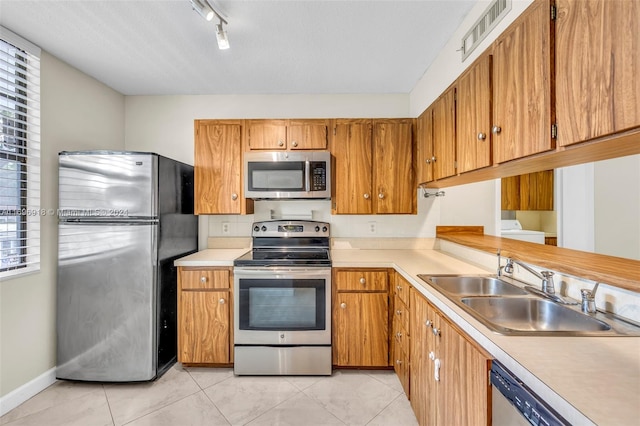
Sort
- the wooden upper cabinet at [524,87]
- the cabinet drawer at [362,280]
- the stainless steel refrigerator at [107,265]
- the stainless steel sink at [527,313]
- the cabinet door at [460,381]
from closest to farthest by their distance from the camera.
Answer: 1. the cabinet door at [460,381]
2. the wooden upper cabinet at [524,87]
3. the stainless steel sink at [527,313]
4. the stainless steel refrigerator at [107,265]
5. the cabinet drawer at [362,280]

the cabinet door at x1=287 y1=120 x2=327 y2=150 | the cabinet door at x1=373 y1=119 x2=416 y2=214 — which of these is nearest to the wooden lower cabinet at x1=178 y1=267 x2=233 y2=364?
the cabinet door at x1=287 y1=120 x2=327 y2=150

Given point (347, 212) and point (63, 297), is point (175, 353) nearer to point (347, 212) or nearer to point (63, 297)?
point (63, 297)

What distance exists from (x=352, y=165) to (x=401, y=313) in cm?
130

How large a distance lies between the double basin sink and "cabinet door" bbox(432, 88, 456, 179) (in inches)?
27.7

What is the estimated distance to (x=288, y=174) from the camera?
247 cm

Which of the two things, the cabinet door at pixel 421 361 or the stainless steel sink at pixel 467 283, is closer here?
the cabinet door at pixel 421 361

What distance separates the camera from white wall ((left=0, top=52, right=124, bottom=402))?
188 cm

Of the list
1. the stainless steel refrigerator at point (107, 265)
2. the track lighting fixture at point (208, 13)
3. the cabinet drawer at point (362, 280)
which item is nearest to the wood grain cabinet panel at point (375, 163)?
the cabinet drawer at point (362, 280)

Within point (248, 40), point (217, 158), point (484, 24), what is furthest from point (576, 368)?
point (217, 158)

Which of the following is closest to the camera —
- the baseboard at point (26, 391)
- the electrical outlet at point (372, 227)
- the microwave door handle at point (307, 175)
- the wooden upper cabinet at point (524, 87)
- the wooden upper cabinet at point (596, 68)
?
the wooden upper cabinet at point (596, 68)

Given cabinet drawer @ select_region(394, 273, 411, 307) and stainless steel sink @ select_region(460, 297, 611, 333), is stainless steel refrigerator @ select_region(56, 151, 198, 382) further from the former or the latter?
stainless steel sink @ select_region(460, 297, 611, 333)

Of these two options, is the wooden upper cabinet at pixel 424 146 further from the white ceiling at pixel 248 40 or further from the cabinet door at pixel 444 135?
the white ceiling at pixel 248 40

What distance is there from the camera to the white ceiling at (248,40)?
5.55ft

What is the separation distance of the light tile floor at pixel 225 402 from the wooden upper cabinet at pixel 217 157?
1.41 metres
